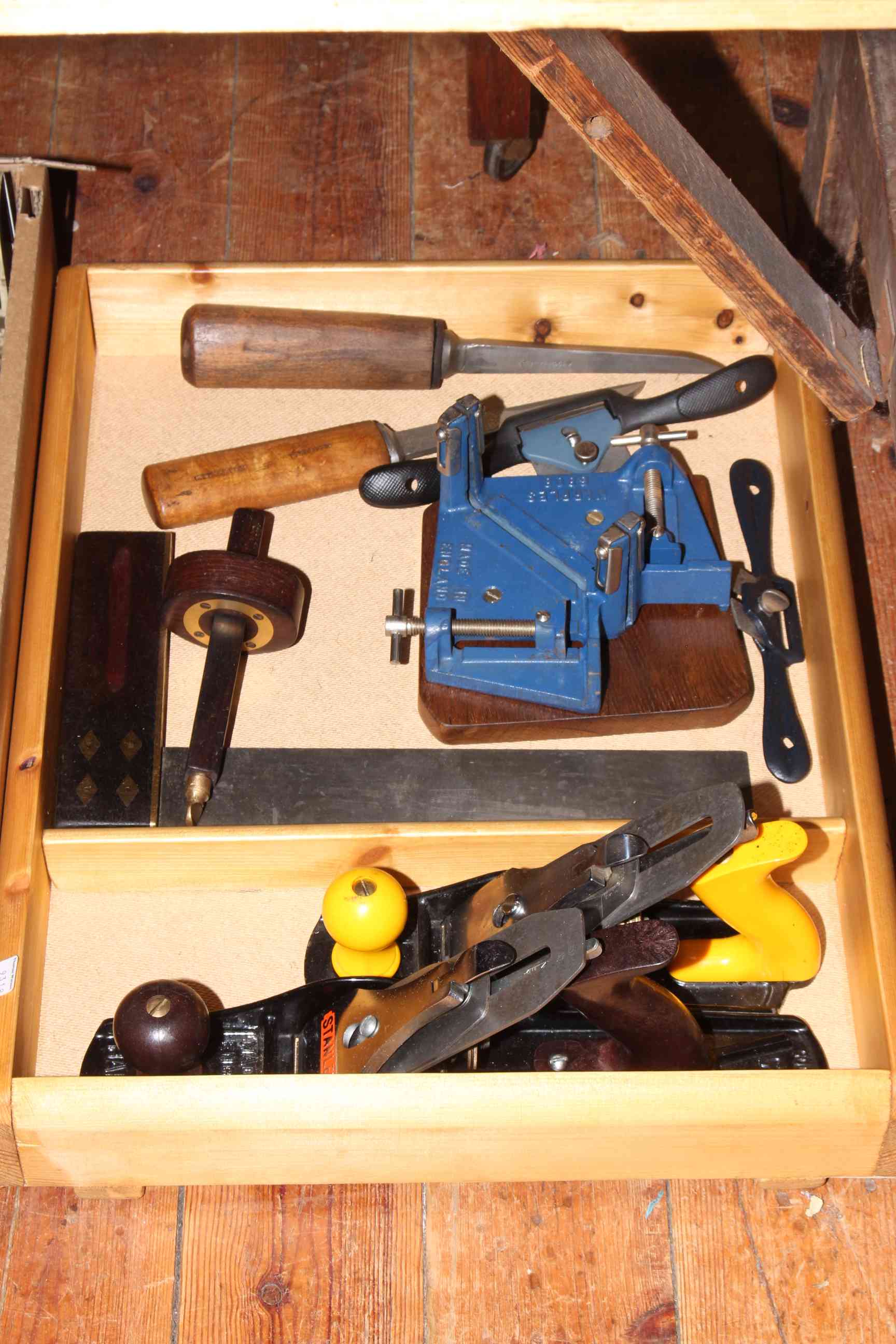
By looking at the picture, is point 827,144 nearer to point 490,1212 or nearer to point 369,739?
point 369,739

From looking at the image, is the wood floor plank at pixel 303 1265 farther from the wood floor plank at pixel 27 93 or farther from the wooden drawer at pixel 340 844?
the wood floor plank at pixel 27 93

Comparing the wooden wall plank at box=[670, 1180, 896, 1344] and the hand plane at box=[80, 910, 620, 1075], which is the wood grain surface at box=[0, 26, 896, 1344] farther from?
the hand plane at box=[80, 910, 620, 1075]

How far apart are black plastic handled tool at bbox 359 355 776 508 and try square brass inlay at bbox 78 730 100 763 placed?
0.38 metres

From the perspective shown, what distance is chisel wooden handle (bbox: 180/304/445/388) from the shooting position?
4.71ft

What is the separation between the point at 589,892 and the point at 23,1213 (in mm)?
656

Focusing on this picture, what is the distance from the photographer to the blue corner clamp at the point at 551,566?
4.11 ft

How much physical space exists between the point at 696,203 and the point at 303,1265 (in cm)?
101

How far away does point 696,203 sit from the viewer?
3.63 feet

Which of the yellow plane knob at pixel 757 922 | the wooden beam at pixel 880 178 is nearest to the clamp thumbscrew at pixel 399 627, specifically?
the yellow plane knob at pixel 757 922

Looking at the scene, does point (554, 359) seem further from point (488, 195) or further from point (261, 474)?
point (488, 195)

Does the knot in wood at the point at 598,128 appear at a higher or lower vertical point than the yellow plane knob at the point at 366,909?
higher

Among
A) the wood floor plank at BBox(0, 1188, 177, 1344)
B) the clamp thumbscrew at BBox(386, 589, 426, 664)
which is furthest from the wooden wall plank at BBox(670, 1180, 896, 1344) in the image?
the clamp thumbscrew at BBox(386, 589, 426, 664)

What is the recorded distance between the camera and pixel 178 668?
135cm

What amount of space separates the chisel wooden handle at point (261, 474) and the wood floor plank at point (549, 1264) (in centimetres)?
73
